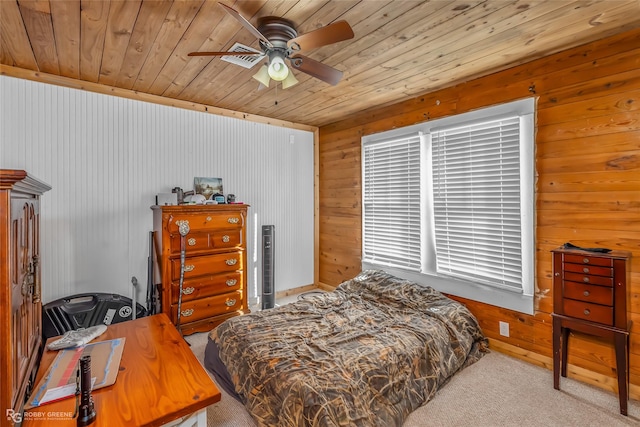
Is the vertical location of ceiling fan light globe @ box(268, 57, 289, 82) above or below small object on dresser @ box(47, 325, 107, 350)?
above

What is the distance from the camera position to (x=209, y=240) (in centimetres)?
331

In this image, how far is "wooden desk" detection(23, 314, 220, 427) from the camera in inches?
45.5

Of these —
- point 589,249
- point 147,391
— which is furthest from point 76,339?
point 589,249

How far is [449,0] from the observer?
1851mm

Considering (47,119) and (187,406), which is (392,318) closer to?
(187,406)

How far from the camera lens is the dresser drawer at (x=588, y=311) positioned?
6.73ft

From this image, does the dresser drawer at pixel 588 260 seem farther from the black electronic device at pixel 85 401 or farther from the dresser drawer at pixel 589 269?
the black electronic device at pixel 85 401

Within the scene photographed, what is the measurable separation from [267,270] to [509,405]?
2.64 meters

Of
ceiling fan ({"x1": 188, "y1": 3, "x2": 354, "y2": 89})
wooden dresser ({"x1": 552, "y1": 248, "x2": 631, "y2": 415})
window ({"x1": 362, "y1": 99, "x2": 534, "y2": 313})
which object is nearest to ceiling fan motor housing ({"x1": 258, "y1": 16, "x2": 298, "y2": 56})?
ceiling fan ({"x1": 188, "y1": 3, "x2": 354, "y2": 89})

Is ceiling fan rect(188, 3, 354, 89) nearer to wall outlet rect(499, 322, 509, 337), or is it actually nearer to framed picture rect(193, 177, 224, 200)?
framed picture rect(193, 177, 224, 200)

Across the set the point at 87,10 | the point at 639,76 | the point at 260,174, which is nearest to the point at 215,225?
the point at 260,174

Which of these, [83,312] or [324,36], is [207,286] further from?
[324,36]

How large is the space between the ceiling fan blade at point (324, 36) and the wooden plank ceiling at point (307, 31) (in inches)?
8.3

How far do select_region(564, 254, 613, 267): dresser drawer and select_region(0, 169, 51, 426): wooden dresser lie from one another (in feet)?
9.80
